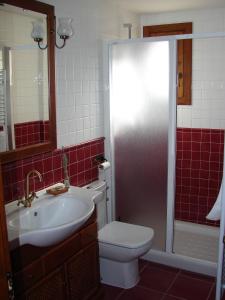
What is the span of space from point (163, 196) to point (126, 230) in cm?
47

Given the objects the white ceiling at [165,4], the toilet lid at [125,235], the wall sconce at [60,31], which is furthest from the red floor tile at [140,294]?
the white ceiling at [165,4]

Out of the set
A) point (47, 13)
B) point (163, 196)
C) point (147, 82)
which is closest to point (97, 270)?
point (163, 196)

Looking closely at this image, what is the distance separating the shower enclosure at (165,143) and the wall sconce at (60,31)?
2.20ft

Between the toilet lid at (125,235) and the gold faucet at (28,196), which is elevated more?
the gold faucet at (28,196)

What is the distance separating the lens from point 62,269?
212cm

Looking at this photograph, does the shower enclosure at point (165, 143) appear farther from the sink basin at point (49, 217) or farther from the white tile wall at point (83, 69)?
the sink basin at point (49, 217)

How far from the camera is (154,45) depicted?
2.92m

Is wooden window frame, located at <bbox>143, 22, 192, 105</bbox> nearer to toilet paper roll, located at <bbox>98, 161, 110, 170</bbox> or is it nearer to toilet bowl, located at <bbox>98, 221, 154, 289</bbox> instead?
toilet paper roll, located at <bbox>98, 161, 110, 170</bbox>

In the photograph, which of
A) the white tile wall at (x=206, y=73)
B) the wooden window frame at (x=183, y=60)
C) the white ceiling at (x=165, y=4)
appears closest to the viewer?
the white ceiling at (x=165, y=4)

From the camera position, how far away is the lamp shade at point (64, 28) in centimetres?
245

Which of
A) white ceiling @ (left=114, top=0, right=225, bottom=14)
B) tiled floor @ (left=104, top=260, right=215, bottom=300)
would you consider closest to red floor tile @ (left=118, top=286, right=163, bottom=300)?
tiled floor @ (left=104, top=260, right=215, bottom=300)

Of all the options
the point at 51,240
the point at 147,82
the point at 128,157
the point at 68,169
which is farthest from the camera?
the point at 128,157

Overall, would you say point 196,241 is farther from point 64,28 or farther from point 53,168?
point 64,28

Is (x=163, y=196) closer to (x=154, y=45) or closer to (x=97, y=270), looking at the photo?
(x=97, y=270)
